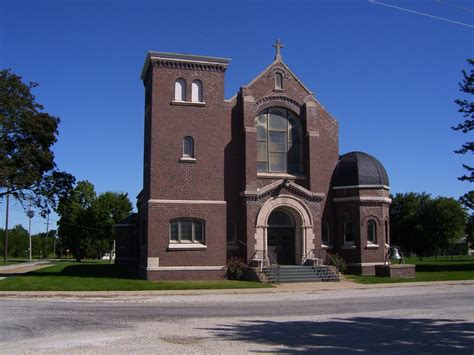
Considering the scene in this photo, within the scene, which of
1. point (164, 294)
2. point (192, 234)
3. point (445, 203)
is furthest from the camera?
point (445, 203)

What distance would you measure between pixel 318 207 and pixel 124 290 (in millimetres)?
13357

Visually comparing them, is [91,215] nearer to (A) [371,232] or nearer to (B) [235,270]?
(B) [235,270]

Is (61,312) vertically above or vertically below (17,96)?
below

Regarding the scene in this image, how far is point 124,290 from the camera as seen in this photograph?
930 inches

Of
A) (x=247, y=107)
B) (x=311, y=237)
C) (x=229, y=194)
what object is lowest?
(x=311, y=237)

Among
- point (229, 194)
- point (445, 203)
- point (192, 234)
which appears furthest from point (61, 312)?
point (445, 203)

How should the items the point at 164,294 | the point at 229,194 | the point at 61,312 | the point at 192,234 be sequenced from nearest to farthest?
the point at 61,312 < the point at 164,294 < the point at 192,234 < the point at 229,194

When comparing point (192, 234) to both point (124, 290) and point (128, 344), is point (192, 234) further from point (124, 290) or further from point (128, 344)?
point (128, 344)

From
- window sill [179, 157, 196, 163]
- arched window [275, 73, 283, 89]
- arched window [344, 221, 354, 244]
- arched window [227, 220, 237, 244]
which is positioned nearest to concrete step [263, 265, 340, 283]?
arched window [227, 220, 237, 244]

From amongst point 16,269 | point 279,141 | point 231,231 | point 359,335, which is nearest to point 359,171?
point 279,141

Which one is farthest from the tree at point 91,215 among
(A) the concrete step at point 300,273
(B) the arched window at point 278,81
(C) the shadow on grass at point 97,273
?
(A) the concrete step at point 300,273

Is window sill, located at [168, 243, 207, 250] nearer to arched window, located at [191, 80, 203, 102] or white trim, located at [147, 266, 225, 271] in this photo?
white trim, located at [147, 266, 225, 271]

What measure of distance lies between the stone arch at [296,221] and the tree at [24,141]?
517 inches

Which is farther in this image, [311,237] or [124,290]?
[311,237]
